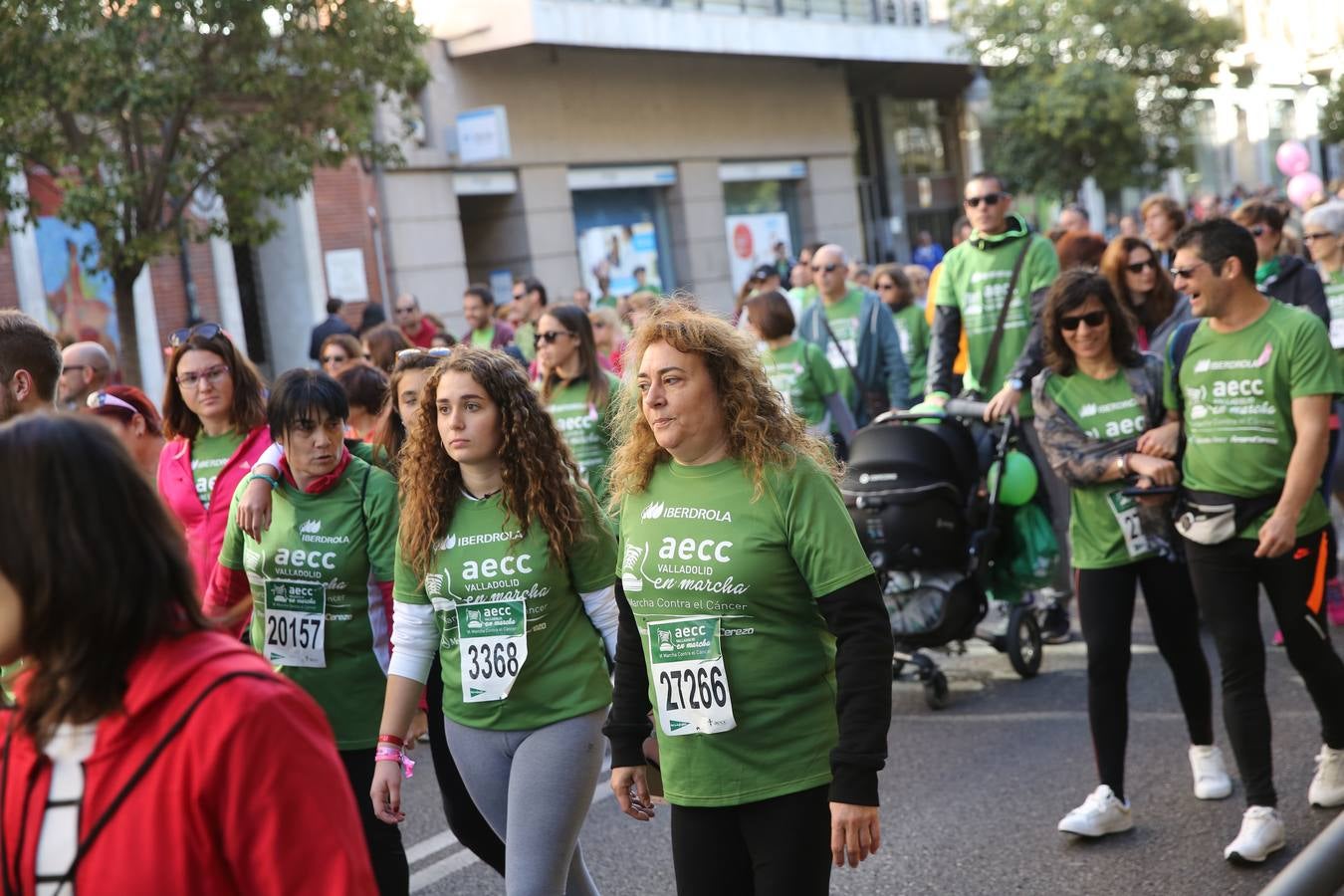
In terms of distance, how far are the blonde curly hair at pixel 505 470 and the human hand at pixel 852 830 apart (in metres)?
1.18

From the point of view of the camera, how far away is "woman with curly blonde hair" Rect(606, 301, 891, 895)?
3.46 m

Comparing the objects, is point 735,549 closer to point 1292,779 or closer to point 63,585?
point 63,585

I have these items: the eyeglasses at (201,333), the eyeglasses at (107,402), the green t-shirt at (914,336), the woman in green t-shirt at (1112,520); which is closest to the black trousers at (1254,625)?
the woman in green t-shirt at (1112,520)

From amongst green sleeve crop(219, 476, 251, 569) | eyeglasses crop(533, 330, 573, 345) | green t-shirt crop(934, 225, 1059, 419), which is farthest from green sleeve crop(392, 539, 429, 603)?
green t-shirt crop(934, 225, 1059, 419)

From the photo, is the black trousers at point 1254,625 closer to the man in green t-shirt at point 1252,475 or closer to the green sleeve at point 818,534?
the man in green t-shirt at point 1252,475

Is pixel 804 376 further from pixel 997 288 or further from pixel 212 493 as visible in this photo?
pixel 212 493

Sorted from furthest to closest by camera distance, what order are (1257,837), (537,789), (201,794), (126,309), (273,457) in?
(126,309) < (1257,837) < (273,457) < (537,789) < (201,794)

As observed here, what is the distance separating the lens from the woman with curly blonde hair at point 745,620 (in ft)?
11.4

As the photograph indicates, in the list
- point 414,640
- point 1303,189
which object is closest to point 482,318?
point 414,640

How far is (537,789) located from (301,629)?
0.96 meters

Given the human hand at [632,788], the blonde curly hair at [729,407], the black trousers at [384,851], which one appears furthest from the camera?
the black trousers at [384,851]

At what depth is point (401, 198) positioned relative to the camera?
23.7 m

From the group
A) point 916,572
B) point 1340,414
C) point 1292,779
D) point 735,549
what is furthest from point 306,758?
point 1340,414

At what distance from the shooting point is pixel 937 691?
24.9 feet
